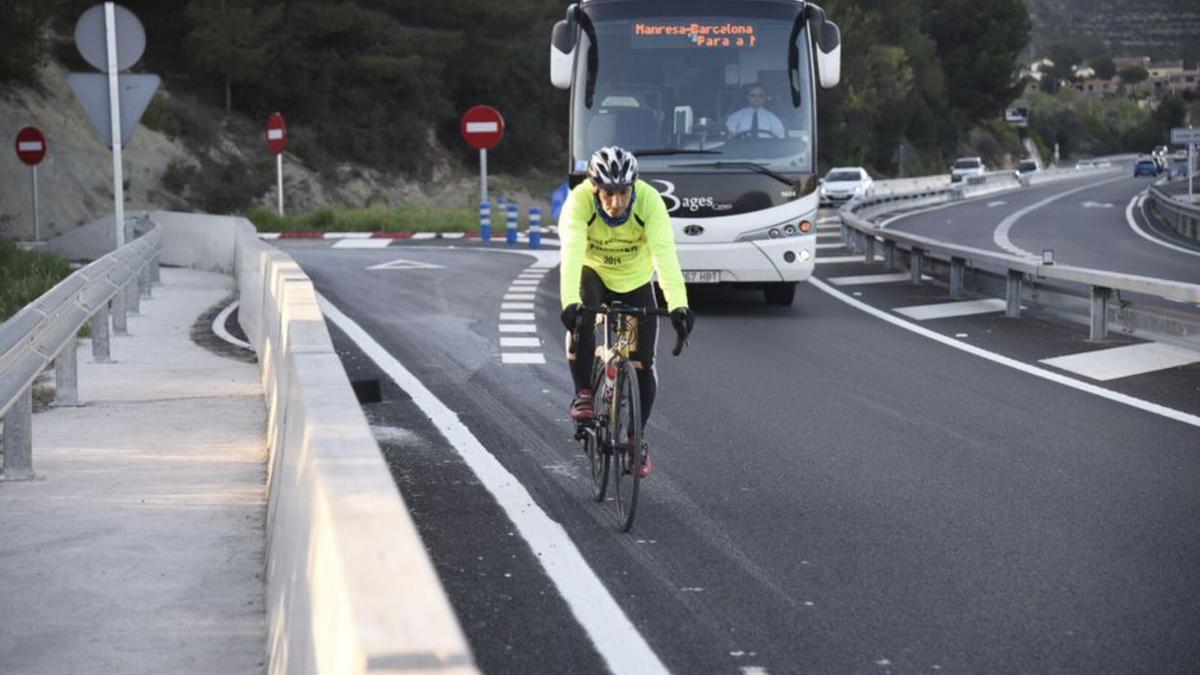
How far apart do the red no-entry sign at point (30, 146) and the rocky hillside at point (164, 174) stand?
84.7 inches

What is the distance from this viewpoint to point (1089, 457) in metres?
10.7

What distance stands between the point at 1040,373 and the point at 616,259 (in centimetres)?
627

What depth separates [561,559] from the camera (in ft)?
26.1

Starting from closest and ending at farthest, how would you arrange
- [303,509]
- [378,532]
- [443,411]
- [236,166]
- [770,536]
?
[378,532] < [303,509] < [770,536] < [443,411] < [236,166]

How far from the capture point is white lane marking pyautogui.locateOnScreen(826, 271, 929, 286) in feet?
84.2

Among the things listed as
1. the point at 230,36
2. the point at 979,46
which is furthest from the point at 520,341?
the point at 979,46

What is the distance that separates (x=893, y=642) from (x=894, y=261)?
863 inches

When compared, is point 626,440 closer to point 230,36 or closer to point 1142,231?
point 1142,231

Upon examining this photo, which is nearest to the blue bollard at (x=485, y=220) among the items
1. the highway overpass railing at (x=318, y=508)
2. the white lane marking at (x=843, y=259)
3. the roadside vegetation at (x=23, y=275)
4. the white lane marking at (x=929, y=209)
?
the white lane marking at (x=843, y=259)

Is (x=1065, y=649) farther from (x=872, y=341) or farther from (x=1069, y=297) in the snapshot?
(x=1069, y=297)

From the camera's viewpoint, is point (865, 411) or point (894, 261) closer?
point (865, 411)

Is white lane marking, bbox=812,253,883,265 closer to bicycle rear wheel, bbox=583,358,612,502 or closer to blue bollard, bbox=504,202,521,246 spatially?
blue bollard, bbox=504,202,521,246

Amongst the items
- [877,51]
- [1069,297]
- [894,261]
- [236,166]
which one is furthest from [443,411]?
[877,51]

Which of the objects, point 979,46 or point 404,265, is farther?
point 979,46
